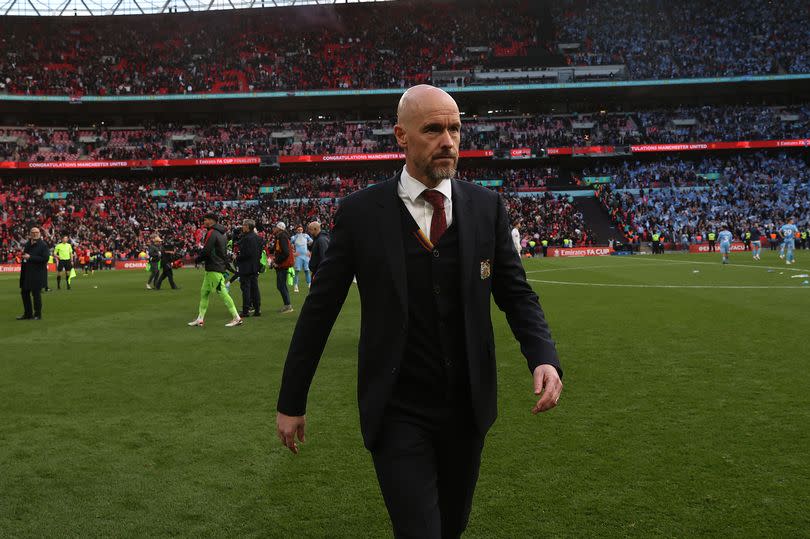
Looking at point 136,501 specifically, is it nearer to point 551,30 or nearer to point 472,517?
point 472,517

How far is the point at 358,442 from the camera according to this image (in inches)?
230

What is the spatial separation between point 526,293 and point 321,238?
35.4ft

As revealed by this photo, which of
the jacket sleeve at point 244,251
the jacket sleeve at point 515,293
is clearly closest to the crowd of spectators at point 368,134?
the jacket sleeve at point 244,251

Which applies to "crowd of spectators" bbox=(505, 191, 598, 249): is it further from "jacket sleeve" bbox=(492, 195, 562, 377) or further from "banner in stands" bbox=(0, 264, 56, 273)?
"jacket sleeve" bbox=(492, 195, 562, 377)

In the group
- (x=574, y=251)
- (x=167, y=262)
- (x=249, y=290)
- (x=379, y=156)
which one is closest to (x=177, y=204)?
(x=379, y=156)

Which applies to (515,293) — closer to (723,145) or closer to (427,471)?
(427,471)

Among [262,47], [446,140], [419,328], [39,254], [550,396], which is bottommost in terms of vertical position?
[550,396]

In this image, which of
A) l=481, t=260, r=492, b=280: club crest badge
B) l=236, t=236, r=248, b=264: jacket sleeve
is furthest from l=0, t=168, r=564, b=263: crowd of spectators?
l=481, t=260, r=492, b=280: club crest badge

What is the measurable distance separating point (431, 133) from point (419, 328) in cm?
74

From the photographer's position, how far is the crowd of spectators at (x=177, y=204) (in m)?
47.8

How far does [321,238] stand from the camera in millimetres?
13422

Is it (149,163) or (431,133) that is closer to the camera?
(431,133)

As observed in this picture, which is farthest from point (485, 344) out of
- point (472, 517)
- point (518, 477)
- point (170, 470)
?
point (170, 470)

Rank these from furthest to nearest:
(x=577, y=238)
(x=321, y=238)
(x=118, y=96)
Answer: (x=118, y=96)
(x=577, y=238)
(x=321, y=238)
